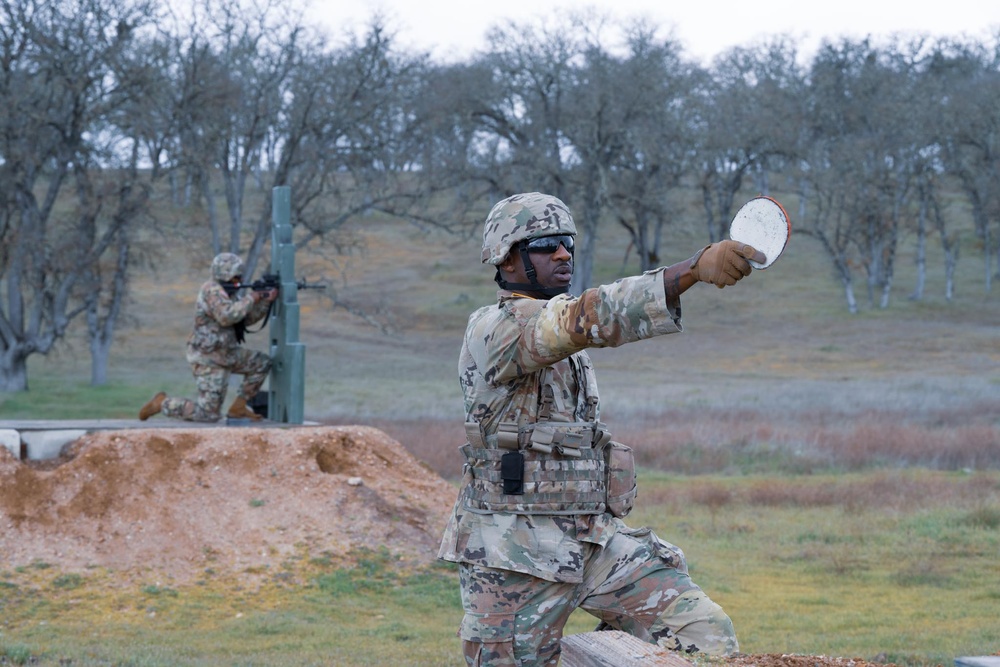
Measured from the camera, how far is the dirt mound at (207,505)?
10062 mm

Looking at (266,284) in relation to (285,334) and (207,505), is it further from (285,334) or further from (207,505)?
(207,505)

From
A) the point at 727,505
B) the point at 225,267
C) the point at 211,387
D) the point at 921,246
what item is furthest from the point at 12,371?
the point at 921,246

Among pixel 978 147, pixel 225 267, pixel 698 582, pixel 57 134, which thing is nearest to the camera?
pixel 698 582

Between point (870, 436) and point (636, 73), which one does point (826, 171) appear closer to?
point (636, 73)

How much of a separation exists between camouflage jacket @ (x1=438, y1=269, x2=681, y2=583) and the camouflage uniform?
7.77 metres

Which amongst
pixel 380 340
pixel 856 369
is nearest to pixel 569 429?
pixel 856 369

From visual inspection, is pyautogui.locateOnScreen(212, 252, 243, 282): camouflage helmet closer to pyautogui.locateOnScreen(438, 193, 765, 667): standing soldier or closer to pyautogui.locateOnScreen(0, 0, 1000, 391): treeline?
pyautogui.locateOnScreen(438, 193, 765, 667): standing soldier

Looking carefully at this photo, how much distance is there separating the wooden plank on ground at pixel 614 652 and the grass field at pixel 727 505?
3.32m

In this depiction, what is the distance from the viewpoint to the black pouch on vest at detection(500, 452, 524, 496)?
13.1 feet

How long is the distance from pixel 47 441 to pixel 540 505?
8348 mm

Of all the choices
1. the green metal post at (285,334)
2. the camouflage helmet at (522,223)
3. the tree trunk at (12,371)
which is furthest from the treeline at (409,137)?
the camouflage helmet at (522,223)

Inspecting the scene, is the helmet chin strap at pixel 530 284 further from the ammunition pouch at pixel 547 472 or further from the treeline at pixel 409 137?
the treeline at pixel 409 137

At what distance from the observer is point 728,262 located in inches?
128

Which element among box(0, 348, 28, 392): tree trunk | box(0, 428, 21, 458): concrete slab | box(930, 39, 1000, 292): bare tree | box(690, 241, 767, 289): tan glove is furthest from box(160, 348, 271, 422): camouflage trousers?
box(930, 39, 1000, 292): bare tree
